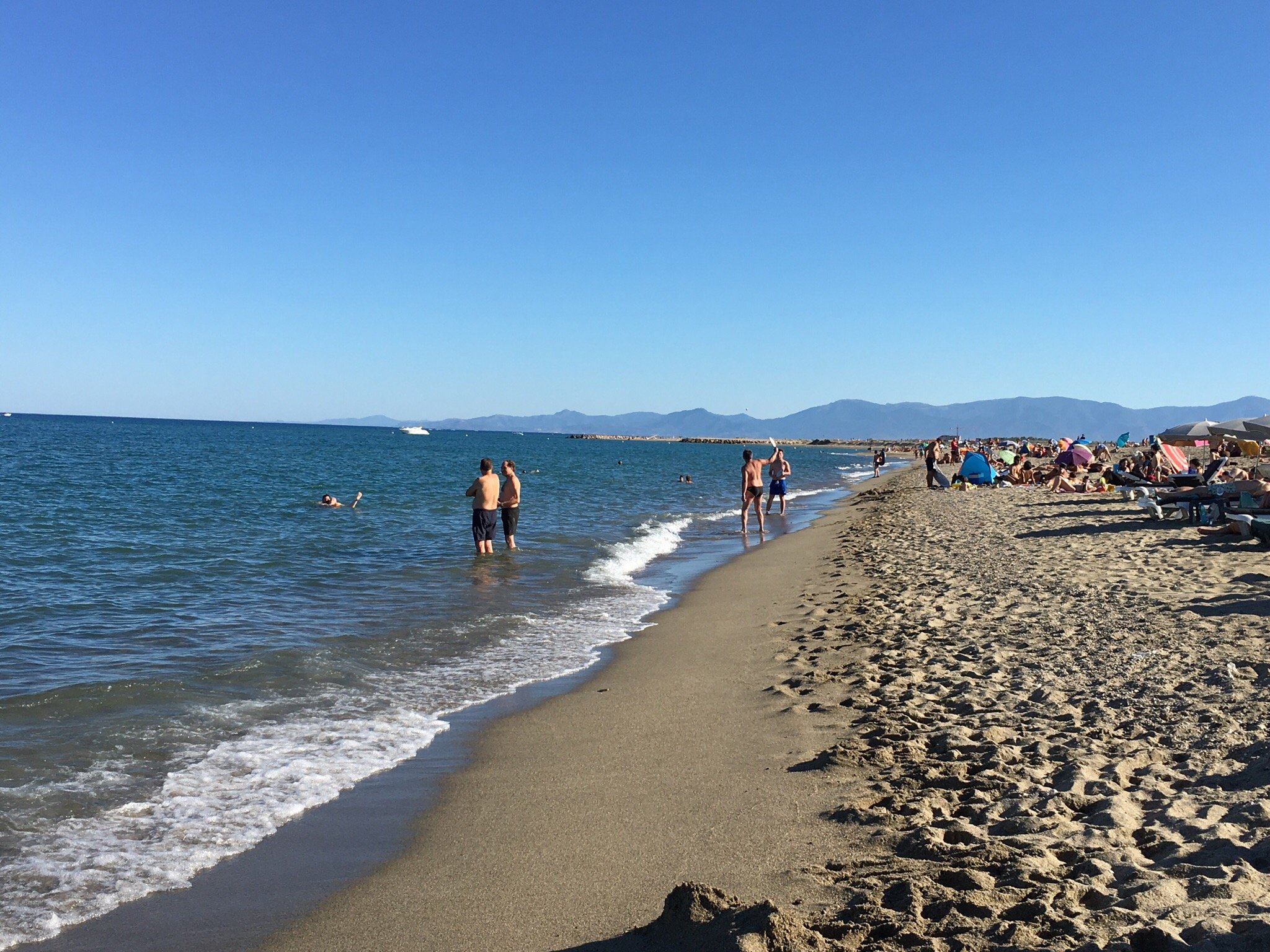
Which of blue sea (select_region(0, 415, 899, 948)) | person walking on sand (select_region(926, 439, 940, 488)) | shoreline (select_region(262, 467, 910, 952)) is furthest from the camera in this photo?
person walking on sand (select_region(926, 439, 940, 488))

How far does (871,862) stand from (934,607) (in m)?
5.53

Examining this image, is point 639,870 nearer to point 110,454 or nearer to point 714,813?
point 714,813

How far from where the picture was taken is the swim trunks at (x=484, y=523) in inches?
583

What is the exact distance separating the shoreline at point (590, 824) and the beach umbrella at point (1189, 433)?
21.3 meters

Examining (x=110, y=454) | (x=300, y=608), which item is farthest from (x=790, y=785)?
(x=110, y=454)

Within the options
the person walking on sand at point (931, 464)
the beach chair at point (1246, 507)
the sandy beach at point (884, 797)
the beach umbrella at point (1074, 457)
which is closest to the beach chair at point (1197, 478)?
the beach chair at point (1246, 507)

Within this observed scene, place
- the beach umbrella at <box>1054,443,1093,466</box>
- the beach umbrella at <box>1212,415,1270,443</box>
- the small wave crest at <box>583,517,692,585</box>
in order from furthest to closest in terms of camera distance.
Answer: the beach umbrella at <box>1054,443,1093,466</box>, the beach umbrella at <box>1212,415,1270,443</box>, the small wave crest at <box>583,517,692,585</box>

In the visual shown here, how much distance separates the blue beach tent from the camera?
91.5 ft

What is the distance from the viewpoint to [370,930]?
11.2ft

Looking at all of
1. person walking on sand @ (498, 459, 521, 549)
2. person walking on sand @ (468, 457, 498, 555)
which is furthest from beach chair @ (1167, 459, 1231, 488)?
person walking on sand @ (468, 457, 498, 555)

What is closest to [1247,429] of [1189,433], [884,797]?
[1189,433]

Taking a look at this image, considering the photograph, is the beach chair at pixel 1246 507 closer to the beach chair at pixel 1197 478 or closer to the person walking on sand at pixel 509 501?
the beach chair at pixel 1197 478

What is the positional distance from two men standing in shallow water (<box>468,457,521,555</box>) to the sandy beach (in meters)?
6.73

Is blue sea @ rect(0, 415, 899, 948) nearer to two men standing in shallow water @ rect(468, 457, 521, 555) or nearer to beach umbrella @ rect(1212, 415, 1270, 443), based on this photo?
two men standing in shallow water @ rect(468, 457, 521, 555)
